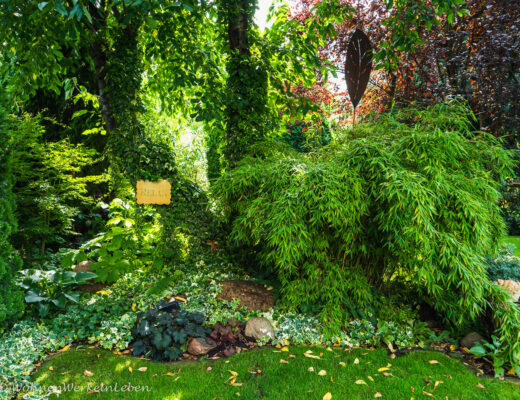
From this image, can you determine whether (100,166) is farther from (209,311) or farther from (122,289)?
(209,311)

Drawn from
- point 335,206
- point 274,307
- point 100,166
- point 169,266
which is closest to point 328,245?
point 335,206

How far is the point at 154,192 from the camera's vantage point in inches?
154

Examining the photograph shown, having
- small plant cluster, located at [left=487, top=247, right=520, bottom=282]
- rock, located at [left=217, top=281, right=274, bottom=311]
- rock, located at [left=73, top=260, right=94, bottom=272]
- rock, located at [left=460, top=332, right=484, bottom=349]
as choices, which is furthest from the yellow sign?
small plant cluster, located at [left=487, top=247, right=520, bottom=282]

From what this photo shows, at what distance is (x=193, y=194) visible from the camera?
4148 mm

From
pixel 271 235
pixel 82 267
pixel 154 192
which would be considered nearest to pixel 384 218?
pixel 271 235

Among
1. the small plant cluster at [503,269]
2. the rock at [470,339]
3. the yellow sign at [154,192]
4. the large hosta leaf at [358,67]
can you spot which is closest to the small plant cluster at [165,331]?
the yellow sign at [154,192]

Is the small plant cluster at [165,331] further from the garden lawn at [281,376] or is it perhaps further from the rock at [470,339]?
the rock at [470,339]

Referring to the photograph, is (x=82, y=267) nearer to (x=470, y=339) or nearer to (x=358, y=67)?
(x=358, y=67)

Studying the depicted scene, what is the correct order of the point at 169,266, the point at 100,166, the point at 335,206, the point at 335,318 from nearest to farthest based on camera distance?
the point at 335,206, the point at 335,318, the point at 169,266, the point at 100,166

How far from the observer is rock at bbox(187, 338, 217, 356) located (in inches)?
106

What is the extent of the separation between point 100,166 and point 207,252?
2.87 m

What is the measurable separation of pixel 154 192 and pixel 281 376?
98.3 inches

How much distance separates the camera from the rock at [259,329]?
289cm

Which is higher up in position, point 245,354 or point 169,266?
point 169,266
